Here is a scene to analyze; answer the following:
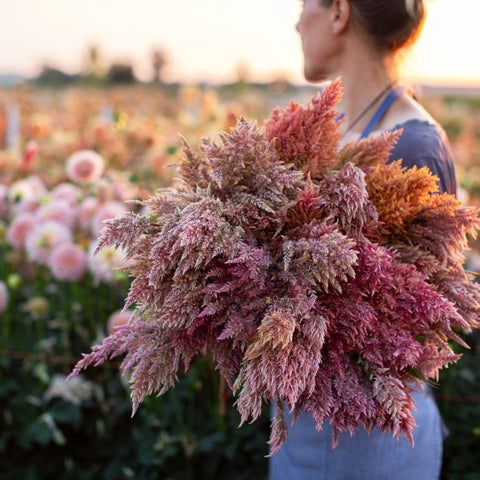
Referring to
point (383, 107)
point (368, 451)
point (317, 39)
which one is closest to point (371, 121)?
point (383, 107)

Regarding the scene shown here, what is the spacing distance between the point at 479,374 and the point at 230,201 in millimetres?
2087

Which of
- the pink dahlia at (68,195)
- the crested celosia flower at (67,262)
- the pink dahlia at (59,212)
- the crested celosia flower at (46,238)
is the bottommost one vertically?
the crested celosia flower at (67,262)

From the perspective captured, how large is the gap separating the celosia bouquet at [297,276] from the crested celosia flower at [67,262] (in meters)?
1.11

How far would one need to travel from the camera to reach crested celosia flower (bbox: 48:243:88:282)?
183 centimetres

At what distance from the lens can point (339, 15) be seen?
4.29 ft

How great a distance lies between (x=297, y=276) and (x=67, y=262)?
4.55 feet

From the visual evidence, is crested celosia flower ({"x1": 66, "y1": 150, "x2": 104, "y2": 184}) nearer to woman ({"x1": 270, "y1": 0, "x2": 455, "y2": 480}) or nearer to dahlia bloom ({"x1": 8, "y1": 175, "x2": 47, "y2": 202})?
dahlia bloom ({"x1": 8, "y1": 175, "x2": 47, "y2": 202})

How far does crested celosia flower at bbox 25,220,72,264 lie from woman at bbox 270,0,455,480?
4.13 ft

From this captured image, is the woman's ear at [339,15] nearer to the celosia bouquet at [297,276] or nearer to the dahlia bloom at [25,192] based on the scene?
the celosia bouquet at [297,276]

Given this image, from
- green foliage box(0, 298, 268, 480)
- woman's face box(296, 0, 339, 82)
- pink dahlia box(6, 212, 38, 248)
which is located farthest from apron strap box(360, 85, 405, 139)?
pink dahlia box(6, 212, 38, 248)

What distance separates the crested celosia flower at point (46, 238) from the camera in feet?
6.25

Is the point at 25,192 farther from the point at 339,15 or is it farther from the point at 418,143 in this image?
the point at 418,143

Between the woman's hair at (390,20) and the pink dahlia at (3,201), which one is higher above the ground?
the woman's hair at (390,20)

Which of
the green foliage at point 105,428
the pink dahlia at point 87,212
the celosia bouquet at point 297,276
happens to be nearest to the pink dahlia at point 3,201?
the pink dahlia at point 87,212
